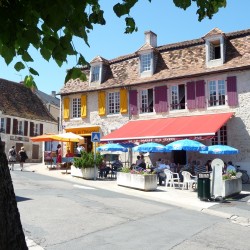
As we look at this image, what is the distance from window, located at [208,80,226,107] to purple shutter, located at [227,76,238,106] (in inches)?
18.5

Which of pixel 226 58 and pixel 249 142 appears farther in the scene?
pixel 226 58

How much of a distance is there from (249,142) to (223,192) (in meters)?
7.35

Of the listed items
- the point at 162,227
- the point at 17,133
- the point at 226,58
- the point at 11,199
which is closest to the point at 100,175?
the point at 226,58

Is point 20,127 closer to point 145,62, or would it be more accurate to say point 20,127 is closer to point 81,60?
point 145,62

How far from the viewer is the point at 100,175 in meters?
20.1

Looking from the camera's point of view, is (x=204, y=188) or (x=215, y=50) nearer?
(x=204, y=188)

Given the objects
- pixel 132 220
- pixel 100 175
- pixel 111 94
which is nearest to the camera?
pixel 132 220

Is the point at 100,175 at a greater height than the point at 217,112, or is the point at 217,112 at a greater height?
the point at 217,112

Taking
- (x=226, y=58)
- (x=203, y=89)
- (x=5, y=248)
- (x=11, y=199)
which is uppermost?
(x=226, y=58)

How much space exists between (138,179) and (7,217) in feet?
41.9

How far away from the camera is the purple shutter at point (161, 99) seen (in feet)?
77.4

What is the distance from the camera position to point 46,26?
336cm

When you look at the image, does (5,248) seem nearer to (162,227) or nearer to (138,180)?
(162,227)

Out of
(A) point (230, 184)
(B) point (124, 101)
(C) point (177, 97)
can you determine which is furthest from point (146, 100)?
(A) point (230, 184)
